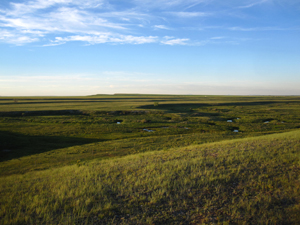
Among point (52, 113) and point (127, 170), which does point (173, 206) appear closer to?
point (127, 170)

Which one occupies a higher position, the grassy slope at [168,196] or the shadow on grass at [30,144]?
the grassy slope at [168,196]

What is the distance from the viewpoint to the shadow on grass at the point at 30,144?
25.8m

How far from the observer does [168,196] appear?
872 cm

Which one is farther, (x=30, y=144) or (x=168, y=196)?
(x=30, y=144)

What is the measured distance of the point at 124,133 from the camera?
41.9 meters

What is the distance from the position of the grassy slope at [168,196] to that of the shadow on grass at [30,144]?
16096 millimetres

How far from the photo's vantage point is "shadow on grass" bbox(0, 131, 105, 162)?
25.8m

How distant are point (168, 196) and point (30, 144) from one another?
2980 centimetres

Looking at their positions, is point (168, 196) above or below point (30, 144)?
above

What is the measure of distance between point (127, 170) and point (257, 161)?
8.89m

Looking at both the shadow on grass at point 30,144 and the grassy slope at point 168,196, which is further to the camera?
the shadow on grass at point 30,144

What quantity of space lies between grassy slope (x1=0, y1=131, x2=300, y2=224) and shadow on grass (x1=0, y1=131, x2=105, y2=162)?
16.1 m

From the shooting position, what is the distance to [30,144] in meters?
30.6

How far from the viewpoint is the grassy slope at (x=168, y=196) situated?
7.13 meters
